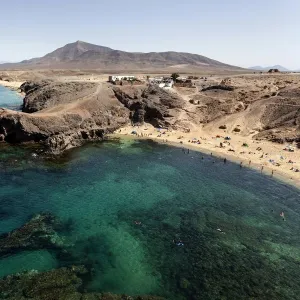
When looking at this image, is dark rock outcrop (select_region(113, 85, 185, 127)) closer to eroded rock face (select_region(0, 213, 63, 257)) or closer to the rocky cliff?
the rocky cliff

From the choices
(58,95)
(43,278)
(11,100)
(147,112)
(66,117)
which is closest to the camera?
(43,278)

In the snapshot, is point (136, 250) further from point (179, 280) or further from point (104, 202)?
point (104, 202)

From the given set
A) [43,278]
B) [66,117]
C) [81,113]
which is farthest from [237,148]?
[43,278]

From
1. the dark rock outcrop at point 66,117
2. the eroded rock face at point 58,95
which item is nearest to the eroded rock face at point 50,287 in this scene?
the dark rock outcrop at point 66,117

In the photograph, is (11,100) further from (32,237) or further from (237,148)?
(32,237)

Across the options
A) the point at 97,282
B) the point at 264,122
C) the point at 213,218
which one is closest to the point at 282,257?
the point at 213,218

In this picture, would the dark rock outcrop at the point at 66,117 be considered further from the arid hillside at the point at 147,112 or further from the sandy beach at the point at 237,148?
the sandy beach at the point at 237,148
